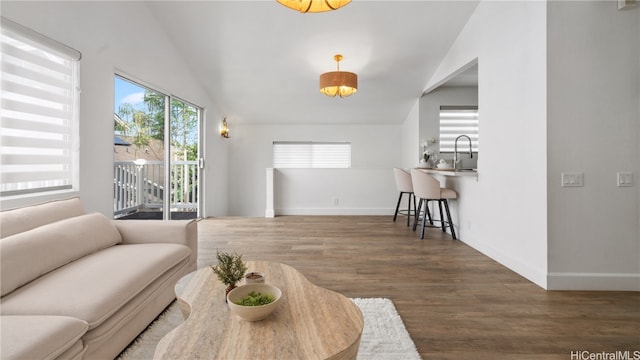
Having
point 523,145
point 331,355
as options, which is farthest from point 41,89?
point 523,145

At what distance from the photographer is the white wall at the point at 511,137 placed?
105 inches

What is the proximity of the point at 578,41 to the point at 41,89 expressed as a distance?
4.33m

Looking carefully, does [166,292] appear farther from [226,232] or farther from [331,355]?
[226,232]

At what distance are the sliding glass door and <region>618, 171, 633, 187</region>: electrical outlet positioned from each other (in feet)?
15.2

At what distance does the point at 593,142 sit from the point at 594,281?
1.17 meters

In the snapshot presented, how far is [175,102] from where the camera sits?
14.8 ft

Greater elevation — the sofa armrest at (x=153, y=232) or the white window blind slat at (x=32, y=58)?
the white window blind slat at (x=32, y=58)

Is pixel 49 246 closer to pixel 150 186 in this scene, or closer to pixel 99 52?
pixel 99 52

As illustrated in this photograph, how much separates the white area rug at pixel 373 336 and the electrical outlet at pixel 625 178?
221 cm

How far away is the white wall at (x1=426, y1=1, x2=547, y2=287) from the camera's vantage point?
266 cm

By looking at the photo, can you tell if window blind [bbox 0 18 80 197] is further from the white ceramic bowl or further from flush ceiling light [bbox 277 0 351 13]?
the white ceramic bowl

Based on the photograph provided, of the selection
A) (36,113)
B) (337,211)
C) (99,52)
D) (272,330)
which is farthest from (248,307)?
(337,211)

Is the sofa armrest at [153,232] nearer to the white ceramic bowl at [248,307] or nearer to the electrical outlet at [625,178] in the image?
the white ceramic bowl at [248,307]

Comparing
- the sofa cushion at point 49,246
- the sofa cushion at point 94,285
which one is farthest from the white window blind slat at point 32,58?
the sofa cushion at point 94,285
